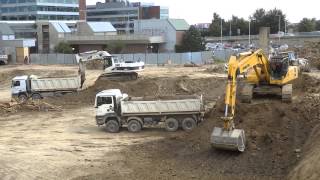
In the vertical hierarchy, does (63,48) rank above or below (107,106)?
above

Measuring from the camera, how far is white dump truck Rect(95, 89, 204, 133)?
30.2 m

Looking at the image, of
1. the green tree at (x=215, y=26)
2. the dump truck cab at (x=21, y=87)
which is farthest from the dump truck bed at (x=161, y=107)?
the green tree at (x=215, y=26)

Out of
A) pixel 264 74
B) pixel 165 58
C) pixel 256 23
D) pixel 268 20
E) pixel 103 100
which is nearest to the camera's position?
pixel 264 74

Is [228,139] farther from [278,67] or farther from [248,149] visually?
[278,67]

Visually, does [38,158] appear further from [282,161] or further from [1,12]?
[1,12]

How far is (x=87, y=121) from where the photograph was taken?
117 feet

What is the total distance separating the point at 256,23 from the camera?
155500 mm

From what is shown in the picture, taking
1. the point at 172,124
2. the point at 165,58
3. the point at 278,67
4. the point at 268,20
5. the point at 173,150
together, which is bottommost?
the point at 173,150

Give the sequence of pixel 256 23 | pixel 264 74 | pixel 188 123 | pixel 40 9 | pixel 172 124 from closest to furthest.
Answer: pixel 264 74, pixel 188 123, pixel 172 124, pixel 256 23, pixel 40 9

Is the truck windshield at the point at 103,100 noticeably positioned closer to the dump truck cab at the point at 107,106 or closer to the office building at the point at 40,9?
the dump truck cab at the point at 107,106

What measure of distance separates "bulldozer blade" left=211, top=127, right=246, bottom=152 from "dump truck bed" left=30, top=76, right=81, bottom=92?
89.0 feet

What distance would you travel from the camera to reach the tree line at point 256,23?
153375 mm

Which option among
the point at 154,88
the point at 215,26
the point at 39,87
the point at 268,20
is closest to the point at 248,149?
the point at 154,88

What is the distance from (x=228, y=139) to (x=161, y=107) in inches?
411
